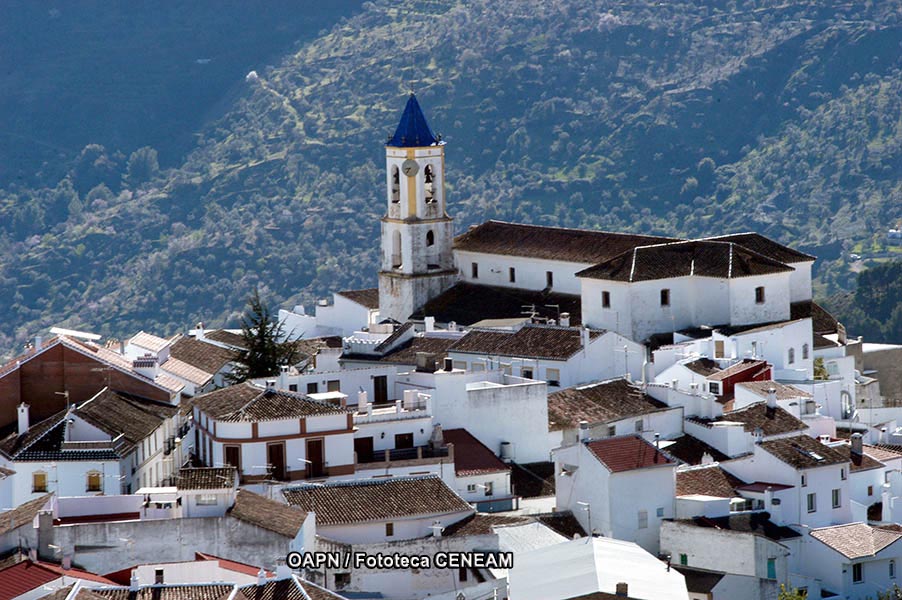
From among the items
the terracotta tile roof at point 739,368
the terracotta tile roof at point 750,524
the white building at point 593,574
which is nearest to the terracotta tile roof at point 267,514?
the white building at point 593,574

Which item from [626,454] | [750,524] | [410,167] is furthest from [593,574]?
[410,167]

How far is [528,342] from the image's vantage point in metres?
56.5

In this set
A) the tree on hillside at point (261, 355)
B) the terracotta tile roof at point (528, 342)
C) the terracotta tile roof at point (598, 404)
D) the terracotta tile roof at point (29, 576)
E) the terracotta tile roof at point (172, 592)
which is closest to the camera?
the terracotta tile roof at point (172, 592)

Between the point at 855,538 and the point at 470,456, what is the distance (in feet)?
26.5

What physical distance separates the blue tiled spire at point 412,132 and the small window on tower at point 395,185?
81 centimetres

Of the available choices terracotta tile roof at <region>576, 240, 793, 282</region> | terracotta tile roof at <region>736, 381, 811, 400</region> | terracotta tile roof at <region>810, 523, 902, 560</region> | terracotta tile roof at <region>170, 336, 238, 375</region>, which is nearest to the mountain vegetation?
terracotta tile roof at <region>576, 240, 793, 282</region>

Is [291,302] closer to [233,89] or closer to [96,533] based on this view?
[233,89]

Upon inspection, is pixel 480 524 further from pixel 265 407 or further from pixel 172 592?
pixel 172 592

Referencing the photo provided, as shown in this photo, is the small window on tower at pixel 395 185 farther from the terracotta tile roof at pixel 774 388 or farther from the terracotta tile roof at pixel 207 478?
the terracotta tile roof at pixel 207 478

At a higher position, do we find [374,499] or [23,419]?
[23,419]

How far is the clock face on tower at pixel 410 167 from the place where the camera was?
7069cm

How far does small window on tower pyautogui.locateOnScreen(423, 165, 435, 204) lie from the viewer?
7106 centimetres

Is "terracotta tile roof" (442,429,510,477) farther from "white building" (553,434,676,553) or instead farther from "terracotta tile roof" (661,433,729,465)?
"terracotta tile roof" (661,433,729,465)

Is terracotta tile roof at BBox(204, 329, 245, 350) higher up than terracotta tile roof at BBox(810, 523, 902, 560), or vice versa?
terracotta tile roof at BBox(204, 329, 245, 350)
